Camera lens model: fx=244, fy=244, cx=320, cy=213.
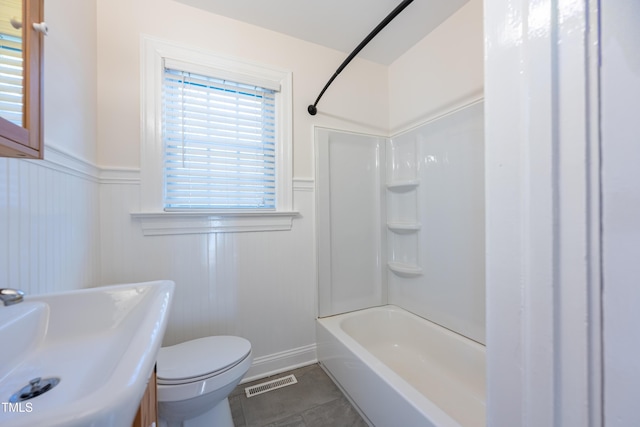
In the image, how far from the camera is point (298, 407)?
1393 millimetres

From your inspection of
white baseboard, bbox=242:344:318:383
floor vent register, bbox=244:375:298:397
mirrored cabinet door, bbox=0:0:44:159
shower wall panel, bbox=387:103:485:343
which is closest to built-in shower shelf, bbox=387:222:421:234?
shower wall panel, bbox=387:103:485:343

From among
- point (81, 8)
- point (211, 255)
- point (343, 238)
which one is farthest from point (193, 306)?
point (81, 8)

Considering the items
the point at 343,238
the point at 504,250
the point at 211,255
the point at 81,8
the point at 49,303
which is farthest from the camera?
the point at 343,238

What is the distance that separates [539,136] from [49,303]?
1.22m

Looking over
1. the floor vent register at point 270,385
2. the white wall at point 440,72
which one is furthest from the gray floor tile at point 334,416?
the white wall at point 440,72

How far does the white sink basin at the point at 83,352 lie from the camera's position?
12.8 inches

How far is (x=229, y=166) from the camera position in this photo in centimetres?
163

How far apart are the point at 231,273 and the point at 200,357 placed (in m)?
0.53

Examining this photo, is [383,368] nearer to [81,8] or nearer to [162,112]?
[162,112]

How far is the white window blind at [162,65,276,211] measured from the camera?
1.50 meters

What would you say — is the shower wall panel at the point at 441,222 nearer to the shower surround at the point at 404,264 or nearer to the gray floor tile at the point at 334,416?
the shower surround at the point at 404,264

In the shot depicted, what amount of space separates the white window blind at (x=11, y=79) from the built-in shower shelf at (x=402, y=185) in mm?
1898

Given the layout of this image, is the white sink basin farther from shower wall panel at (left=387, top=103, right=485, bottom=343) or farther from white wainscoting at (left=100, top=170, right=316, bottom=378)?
shower wall panel at (left=387, top=103, right=485, bottom=343)

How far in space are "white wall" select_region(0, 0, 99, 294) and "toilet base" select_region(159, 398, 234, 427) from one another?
30.3 inches
